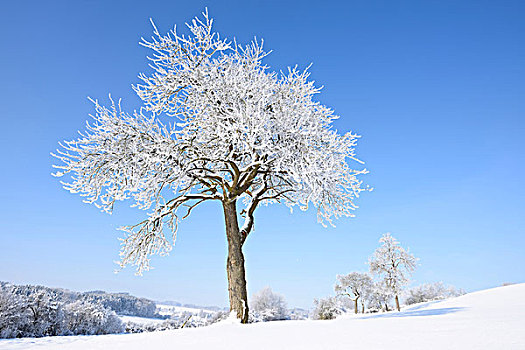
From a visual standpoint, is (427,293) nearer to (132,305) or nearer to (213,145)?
(132,305)

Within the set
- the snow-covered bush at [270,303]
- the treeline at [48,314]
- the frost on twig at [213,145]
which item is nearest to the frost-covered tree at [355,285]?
the snow-covered bush at [270,303]

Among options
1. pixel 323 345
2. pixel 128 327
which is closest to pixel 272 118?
pixel 323 345

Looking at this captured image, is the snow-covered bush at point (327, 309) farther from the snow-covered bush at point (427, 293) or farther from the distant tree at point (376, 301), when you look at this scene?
the snow-covered bush at point (427, 293)

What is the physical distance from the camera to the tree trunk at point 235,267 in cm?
752

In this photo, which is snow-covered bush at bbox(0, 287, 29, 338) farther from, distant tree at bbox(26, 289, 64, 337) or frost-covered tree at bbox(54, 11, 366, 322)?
frost-covered tree at bbox(54, 11, 366, 322)

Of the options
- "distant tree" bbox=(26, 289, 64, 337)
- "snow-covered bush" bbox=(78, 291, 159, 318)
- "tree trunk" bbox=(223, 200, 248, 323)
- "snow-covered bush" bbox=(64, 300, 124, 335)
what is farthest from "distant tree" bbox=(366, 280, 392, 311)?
"tree trunk" bbox=(223, 200, 248, 323)

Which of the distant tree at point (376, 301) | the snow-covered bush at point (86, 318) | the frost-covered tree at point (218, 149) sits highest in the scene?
the frost-covered tree at point (218, 149)

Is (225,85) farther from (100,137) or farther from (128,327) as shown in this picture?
(128,327)

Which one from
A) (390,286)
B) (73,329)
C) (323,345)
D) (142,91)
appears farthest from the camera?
(390,286)

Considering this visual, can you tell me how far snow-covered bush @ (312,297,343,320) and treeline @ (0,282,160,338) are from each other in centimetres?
2878

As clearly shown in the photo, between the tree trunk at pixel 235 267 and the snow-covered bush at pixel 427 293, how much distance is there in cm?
4827

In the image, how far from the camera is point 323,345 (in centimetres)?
373

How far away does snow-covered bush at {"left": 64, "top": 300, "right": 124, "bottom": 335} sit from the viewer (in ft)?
53.2

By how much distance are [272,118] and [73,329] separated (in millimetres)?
16058
